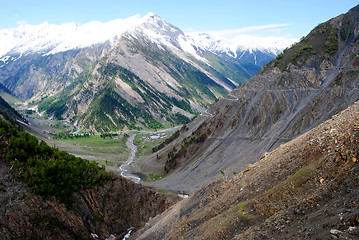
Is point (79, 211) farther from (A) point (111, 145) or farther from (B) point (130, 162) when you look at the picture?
(A) point (111, 145)

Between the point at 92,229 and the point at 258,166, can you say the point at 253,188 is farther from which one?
the point at 92,229

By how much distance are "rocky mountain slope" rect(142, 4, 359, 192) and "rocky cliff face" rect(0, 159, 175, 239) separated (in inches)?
921

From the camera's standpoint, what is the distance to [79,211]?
152 feet

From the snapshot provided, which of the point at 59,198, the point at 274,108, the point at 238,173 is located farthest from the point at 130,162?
the point at 238,173

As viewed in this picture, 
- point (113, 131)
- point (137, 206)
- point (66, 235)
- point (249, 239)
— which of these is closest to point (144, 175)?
point (137, 206)

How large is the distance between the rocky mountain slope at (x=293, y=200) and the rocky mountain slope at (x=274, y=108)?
3993 cm

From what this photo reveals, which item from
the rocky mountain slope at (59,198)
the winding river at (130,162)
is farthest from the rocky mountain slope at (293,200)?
the winding river at (130,162)

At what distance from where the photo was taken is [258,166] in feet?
116

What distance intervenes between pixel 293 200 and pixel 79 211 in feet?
124

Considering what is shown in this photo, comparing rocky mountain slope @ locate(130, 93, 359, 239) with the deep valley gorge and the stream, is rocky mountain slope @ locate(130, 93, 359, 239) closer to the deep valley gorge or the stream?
the deep valley gorge

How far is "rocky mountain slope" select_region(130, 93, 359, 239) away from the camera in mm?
17750

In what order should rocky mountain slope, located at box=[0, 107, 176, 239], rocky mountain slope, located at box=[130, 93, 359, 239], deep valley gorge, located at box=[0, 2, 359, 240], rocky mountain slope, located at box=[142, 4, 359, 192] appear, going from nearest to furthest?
rocky mountain slope, located at box=[130, 93, 359, 239], deep valley gorge, located at box=[0, 2, 359, 240], rocky mountain slope, located at box=[0, 107, 176, 239], rocky mountain slope, located at box=[142, 4, 359, 192]

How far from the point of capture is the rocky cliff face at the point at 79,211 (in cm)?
3959

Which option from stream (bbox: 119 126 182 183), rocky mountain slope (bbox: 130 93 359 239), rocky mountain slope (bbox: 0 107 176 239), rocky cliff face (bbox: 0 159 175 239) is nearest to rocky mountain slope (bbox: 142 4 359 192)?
stream (bbox: 119 126 182 183)
